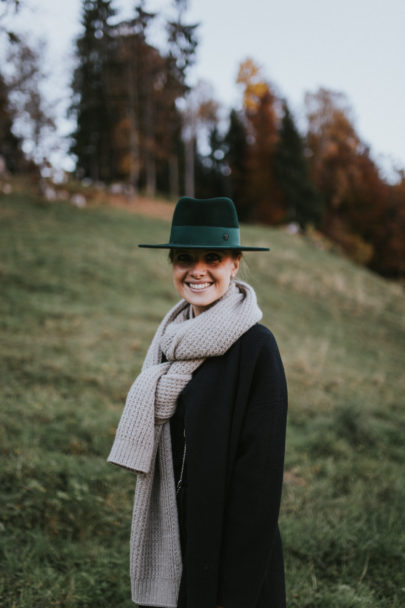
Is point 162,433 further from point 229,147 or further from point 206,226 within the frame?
point 229,147

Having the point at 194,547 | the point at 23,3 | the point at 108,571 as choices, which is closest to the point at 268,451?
the point at 194,547

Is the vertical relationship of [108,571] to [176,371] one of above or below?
below

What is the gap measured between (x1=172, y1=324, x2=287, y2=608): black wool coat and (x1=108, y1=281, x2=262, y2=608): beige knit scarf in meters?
0.11

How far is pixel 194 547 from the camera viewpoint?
1.52 metres

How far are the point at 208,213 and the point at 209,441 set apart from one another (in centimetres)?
87

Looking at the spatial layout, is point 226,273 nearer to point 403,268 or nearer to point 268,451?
point 268,451

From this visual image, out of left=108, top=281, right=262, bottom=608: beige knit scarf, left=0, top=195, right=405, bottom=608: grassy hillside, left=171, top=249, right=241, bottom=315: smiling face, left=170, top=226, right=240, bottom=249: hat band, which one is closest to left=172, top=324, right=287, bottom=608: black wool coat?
left=108, top=281, right=262, bottom=608: beige knit scarf

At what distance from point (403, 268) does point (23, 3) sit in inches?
1307

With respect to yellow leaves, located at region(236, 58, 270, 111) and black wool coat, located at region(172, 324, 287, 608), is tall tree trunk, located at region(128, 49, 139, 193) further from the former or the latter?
black wool coat, located at region(172, 324, 287, 608)

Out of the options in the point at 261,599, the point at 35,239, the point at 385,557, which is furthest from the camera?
the point at 35,239

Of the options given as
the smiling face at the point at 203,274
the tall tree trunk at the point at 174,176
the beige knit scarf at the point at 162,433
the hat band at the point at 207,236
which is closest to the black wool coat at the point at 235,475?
the beige knit scarf at the point at 162,433

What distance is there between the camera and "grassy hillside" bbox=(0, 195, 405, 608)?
268cm

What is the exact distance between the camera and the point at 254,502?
4.84 feet

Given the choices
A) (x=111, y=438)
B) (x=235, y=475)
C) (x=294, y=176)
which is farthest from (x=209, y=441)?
(x=294, y=176)
